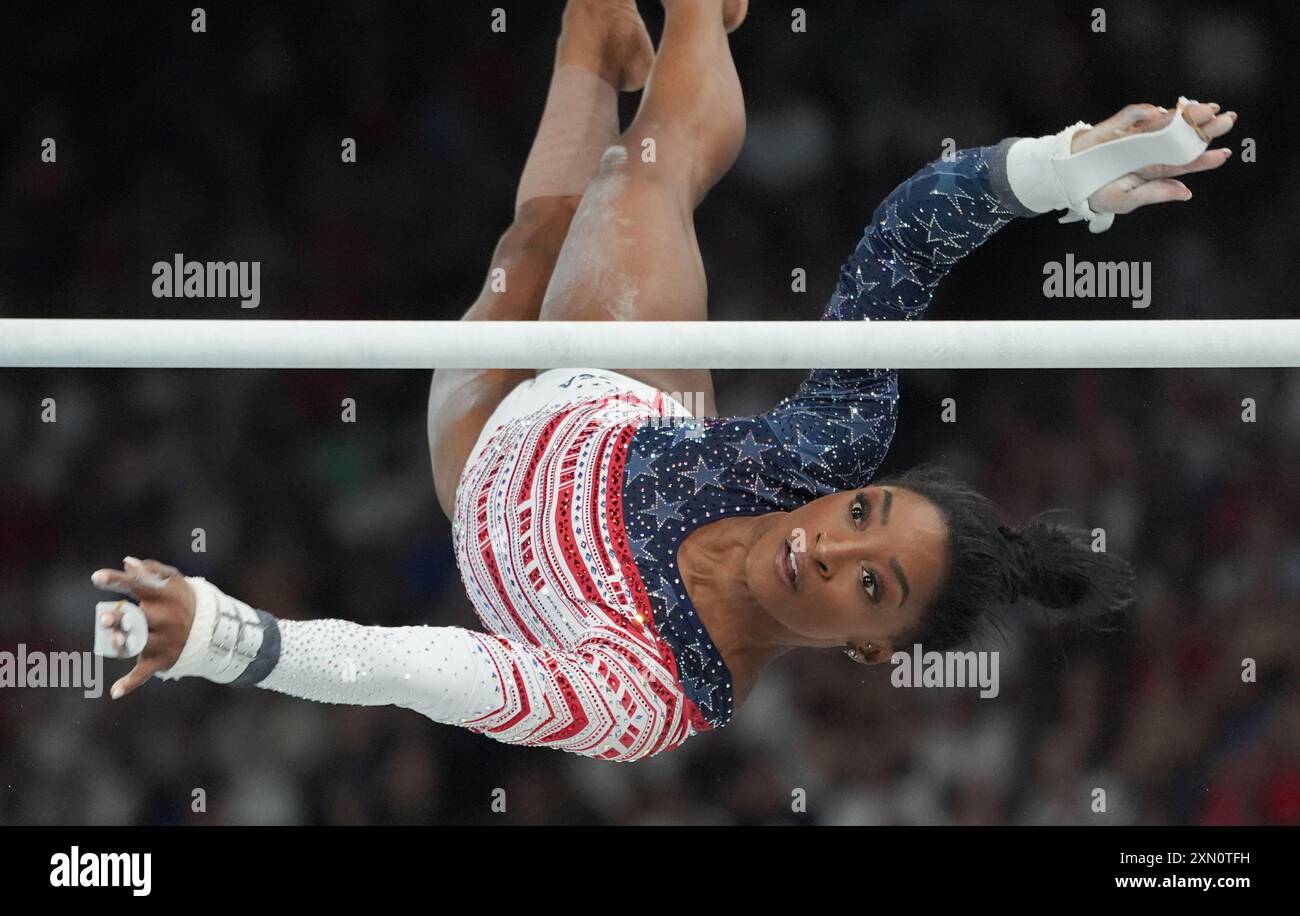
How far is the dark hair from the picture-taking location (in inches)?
55.9

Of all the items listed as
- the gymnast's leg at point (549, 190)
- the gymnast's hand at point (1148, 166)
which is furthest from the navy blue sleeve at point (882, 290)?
the gymnast's leg at point (549, 190)

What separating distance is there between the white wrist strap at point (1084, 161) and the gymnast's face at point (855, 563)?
0.29 m

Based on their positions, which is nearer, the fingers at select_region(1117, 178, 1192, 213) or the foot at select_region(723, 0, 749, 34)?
the fingers at select_region(1117, 178, 1192, 213)

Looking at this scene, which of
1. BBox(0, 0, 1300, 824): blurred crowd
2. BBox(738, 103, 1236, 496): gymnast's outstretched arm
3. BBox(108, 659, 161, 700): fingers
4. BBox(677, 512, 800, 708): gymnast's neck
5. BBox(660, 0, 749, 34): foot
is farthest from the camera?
BBox(0, 0, 1300, 824): blurred crowd

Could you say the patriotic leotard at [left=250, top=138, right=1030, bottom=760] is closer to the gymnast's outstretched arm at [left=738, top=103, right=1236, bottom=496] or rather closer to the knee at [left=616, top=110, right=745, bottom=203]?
the gymnast's outstretched arm at [left=738, top=103, right=1236, bottom=496]

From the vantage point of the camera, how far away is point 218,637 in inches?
45.5

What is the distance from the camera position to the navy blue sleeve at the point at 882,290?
1.44 m

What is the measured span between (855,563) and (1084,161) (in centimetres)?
40

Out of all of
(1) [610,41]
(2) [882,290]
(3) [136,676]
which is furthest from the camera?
(1) [610,41]

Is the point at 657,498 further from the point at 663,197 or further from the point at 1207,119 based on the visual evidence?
the point at 1207,119

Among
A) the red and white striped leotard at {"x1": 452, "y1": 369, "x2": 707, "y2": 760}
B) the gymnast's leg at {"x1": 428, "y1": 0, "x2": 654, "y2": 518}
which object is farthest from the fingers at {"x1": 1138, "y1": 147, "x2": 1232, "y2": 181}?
the gymnast's leg at {"x1": 428, "y1": 0, "x2": 654, "y2": 518}

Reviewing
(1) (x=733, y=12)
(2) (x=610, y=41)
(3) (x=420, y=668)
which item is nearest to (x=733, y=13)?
(1) (x=733, y=12)

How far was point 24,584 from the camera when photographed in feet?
7.18

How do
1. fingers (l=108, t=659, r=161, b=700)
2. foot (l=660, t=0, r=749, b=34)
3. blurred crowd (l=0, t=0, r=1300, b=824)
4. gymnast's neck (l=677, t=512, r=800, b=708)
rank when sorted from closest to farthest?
fingers (l=108, t=659, r=161, b=700) → gymnast's neck (l=677, t=512, r=800, b=708) → foot (l=660, t=0, r=749, b=34) → blurred crowd (l=0, t=0, r=1300, b=824)
